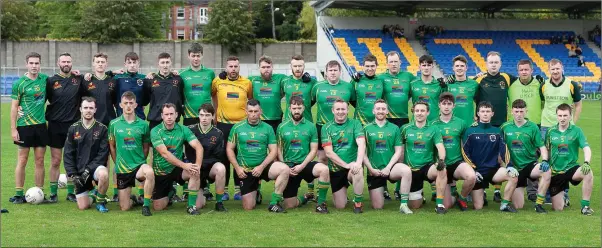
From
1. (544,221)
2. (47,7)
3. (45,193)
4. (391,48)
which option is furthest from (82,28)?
(544,221)

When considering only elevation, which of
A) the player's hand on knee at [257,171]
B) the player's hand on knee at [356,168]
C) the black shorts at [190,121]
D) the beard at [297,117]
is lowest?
the player's hand on knee at [257,171]

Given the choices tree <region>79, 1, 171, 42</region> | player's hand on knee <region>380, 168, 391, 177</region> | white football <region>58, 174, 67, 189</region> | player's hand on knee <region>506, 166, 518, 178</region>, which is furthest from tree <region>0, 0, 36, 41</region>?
player's hand on knee <region>506, 166, 518, 178</region>

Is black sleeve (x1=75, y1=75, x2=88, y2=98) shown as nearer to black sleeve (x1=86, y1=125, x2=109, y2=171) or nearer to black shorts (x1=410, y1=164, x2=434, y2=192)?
black sleeve (x1=86, y1=125, x2=109, y2=171)

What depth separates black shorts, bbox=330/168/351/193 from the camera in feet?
28.4

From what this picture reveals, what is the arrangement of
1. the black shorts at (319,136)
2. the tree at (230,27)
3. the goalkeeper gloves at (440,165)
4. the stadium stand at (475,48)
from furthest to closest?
the tree at (230,27)
the stadium stand at (475,48)
the black shorts at (319,136)
the goalkeeper gloves at (440,165)

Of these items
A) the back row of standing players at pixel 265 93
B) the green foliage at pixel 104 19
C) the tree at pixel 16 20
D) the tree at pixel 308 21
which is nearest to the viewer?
the back row of standing players at pixel 265 93

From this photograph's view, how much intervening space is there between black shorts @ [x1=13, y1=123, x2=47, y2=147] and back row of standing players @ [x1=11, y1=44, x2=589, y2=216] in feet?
0.04

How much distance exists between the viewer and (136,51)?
46.2m

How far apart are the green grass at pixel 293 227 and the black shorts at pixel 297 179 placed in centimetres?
25

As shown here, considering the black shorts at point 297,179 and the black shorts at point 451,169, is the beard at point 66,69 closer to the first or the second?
the black shorts at point 297,179

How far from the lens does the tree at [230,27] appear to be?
47094mm

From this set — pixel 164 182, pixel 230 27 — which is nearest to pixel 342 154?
pixel 164 182

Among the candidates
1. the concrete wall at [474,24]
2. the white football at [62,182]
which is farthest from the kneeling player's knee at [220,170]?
the concrete wall at [474,24]

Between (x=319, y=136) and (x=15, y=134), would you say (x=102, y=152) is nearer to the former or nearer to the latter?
(x=15, y=134)
